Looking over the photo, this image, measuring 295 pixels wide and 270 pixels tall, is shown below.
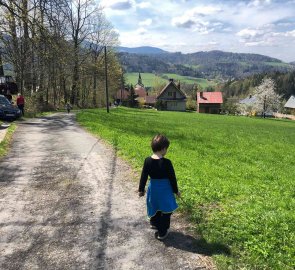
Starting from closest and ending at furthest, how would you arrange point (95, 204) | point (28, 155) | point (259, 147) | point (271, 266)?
point (271, 266) < point (95, 204) < point (28, 155) < point (259, 147)

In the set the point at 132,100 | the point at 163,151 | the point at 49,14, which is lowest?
the point at 132,100

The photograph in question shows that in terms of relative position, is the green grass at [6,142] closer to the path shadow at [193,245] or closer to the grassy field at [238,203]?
the grassy field at [238,203]

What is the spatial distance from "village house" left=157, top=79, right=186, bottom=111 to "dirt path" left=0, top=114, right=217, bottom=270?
99107 millimetres

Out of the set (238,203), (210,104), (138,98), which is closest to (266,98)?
(210,104)

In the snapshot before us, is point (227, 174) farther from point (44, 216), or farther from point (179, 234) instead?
point (44, 216)

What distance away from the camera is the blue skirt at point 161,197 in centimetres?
593

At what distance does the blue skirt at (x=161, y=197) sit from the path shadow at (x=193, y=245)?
500mm

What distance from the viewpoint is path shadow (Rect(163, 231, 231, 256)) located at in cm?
555

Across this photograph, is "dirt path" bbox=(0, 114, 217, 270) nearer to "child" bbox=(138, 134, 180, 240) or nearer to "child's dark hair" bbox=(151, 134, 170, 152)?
"child" bbox=(138, 134, 180, 240)

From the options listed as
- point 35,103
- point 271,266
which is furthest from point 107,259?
point 35,103

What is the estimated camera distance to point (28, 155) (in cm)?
1246

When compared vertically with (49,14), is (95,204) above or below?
below

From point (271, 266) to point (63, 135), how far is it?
1360 centimetres

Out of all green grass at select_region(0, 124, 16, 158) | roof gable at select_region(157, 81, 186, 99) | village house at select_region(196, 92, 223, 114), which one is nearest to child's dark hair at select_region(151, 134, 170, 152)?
green grass at select_region(0, 124, 16, 158)
